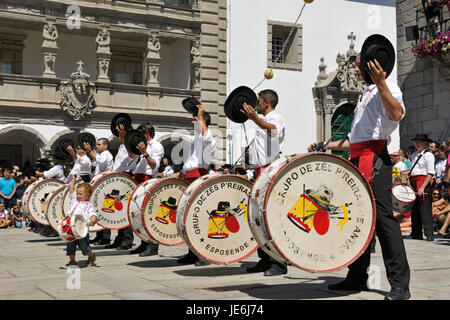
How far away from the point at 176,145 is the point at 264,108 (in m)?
17.1

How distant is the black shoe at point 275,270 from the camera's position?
6.62 meters

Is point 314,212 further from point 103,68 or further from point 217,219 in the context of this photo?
point 103,68

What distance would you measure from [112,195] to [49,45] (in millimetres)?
14120

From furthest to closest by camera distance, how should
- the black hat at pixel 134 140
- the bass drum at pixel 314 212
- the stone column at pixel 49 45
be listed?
the stone column at pixel 49 45 < the black hat at pixel 134 140 < the bass drum at pixel 314 212

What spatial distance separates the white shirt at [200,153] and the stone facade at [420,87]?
12221 millimetres

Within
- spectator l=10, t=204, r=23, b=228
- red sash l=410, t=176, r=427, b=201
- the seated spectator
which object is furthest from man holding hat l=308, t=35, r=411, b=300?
spectator l=10, t=204, r=23, b=228

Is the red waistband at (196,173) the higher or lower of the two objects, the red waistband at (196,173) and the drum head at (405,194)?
the higher

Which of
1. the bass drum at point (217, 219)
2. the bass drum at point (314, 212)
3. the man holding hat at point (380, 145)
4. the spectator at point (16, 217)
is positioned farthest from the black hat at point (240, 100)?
the spectator at point (16, 217)

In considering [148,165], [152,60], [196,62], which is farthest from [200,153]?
[196,62]

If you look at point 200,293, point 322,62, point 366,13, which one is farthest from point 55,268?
point 366,13

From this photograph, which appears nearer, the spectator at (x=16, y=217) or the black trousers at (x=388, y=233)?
the black trousers at (x=388, y=233)

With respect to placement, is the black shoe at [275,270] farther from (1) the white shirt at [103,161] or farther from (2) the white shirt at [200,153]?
(1) the white shirt at [103,161]

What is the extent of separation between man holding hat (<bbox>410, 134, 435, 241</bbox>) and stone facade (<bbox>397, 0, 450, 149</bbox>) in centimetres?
731

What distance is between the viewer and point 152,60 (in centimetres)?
2355
